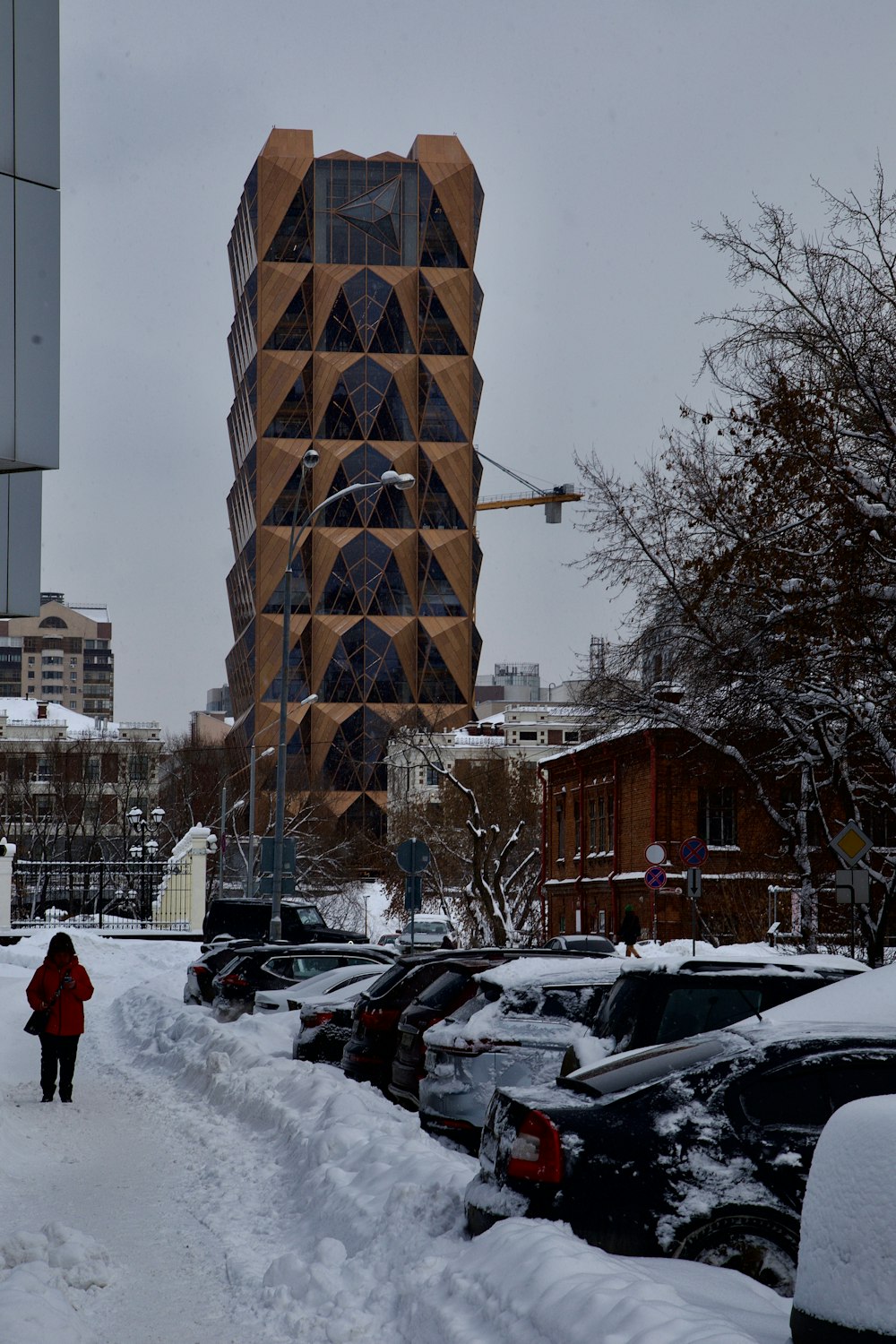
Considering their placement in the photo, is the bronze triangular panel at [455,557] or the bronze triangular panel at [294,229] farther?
the bronze triangular panel at [294,229]

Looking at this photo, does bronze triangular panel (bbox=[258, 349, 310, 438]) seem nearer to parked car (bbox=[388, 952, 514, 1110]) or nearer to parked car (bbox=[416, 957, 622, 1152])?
parked car (bbox=[388, 952, 514, 1110])

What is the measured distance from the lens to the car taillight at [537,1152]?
663 cm

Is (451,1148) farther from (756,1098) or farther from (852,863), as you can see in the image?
(852,863)

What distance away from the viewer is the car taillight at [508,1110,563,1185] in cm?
663

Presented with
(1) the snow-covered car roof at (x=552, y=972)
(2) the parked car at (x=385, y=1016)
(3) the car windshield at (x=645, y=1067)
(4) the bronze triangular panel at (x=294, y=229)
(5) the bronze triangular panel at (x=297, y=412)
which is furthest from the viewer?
(4) the bronze triangular panel at (x=294, y=229)

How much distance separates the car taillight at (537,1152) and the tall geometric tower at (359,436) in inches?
4501

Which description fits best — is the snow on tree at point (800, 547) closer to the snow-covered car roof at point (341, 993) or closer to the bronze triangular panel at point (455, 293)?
the snow-covered car roof at point (341, 993)

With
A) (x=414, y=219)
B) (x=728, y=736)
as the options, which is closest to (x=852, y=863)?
(x=728, y=736)

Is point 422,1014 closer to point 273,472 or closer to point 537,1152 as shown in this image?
point 537,1152

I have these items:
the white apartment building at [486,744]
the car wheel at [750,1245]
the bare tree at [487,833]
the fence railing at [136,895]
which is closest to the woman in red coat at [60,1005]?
the car wheel at [750,1245]

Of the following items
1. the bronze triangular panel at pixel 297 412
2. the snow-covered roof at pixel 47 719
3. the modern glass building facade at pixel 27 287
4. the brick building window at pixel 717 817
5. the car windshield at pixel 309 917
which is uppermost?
the bronze triangular panel at pixel 297 412

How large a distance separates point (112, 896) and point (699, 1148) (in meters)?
59.8

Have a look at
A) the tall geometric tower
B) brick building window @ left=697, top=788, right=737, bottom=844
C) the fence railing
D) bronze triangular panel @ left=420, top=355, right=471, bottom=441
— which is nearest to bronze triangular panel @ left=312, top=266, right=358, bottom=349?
the tall geometric tower

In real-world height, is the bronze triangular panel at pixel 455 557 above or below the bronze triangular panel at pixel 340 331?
below
